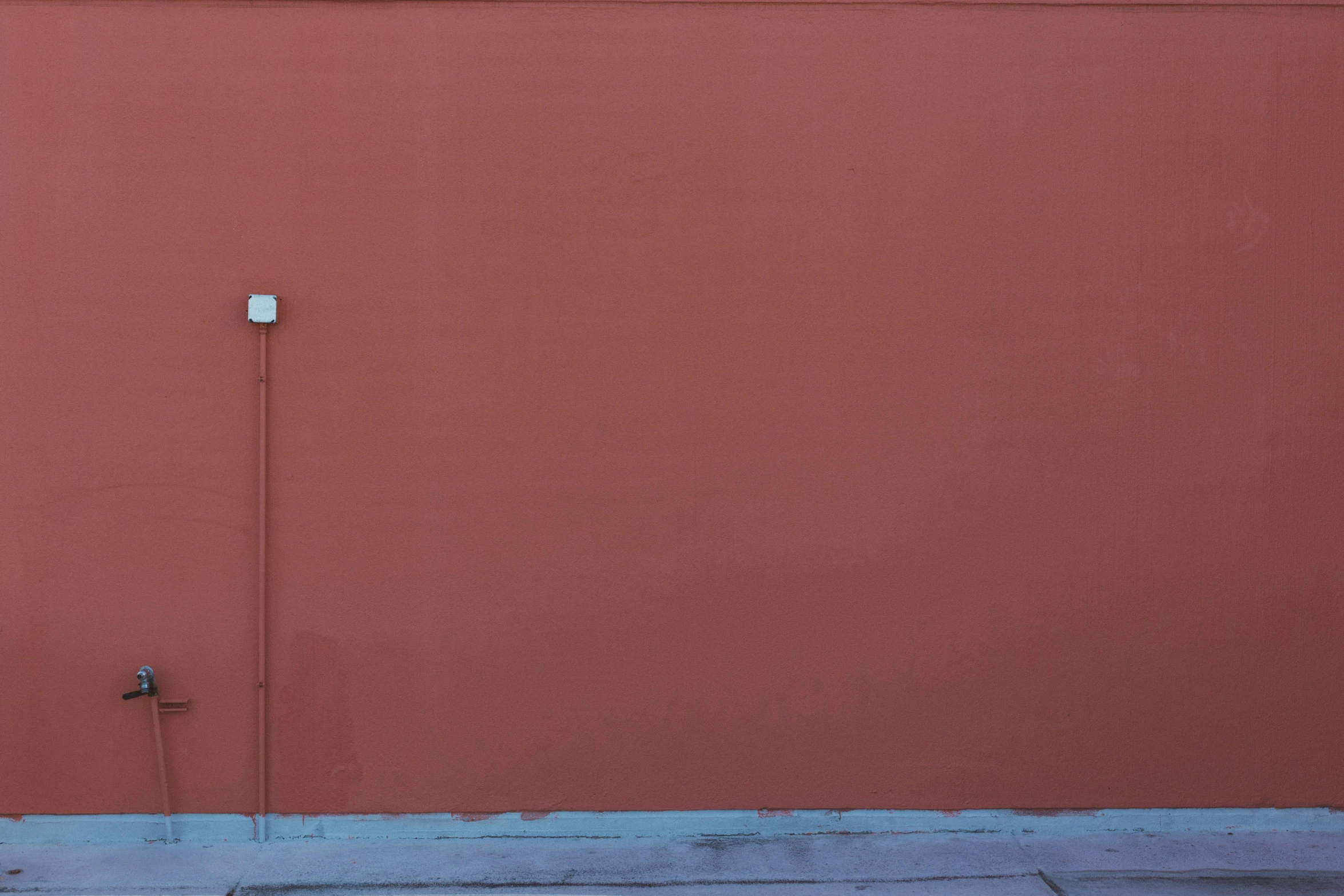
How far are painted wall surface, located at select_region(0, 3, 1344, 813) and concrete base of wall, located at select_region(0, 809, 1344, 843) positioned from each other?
0.08 meters

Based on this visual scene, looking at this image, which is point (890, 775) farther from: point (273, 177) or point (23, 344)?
point (23, 344)

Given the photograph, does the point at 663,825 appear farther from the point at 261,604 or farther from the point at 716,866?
the point at 261,604

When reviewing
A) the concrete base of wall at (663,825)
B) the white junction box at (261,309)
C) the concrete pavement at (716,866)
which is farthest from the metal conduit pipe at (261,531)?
the concrete pavement at (716,866)

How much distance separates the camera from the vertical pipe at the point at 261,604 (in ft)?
15.7

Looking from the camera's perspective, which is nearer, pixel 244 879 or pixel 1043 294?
pixel 244 879

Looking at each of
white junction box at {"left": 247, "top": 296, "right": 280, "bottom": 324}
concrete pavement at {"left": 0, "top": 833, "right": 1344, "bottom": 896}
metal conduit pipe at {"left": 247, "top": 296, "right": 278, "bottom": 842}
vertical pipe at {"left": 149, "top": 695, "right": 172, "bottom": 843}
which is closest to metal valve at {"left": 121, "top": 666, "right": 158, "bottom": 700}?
vertical pipe at {"left": 149, "top": 695, "right": 172, "bottom": 843}

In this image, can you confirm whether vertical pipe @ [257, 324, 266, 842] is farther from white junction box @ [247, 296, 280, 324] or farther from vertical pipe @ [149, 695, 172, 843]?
vertical pipe @ [149, 695, 172, 843]

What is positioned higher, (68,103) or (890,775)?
(68,103)

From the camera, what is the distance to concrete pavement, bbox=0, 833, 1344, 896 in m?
4.42

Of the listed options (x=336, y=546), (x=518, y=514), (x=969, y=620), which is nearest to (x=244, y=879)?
(x=336, y=546)

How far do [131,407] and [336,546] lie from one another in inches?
47.3

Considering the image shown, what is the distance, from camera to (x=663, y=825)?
4.91 m

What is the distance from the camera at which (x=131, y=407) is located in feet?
15.7

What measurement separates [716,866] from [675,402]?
7.30ft
